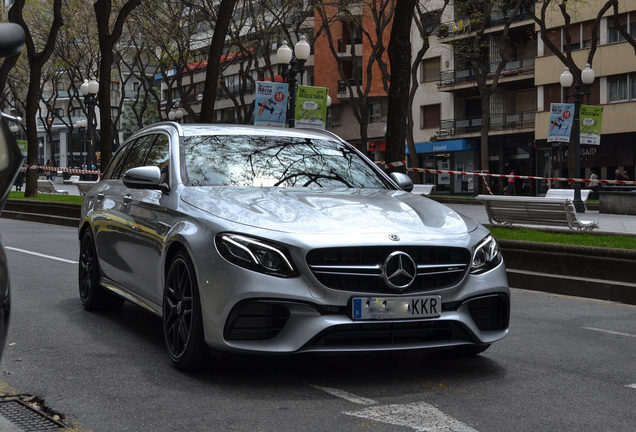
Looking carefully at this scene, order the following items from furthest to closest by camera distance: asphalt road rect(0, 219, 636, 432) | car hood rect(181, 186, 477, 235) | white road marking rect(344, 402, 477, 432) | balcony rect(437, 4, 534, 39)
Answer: balcony rect(437, 4, 534, 39) < car hood rect(181, 186, 477, 235) < asphalt road rect(0, 219, 636, 432) < white road marking rect(344, 402, 477, 432)

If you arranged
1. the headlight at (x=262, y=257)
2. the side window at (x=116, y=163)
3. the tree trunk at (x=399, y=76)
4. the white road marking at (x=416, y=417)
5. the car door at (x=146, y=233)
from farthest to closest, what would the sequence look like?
1. the tree trunk at (x=399, y=76)
2. the side window at (x=116, y=163)
3. the car door at (x=146, y=233)
4. the headlight at (x=262, y=257)
5. the white road marking at (x=416, y=417)

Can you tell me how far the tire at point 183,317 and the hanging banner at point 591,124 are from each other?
923 inches

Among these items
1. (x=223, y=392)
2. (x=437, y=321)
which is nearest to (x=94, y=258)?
(x=223, y=392)

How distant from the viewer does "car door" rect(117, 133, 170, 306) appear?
19.9 feet

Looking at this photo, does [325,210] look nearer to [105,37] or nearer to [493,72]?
[105,37]

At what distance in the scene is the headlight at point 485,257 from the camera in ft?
17.9

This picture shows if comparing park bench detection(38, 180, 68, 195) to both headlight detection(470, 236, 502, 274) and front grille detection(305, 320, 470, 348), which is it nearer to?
headlight detection(470, 236, 502, 274)

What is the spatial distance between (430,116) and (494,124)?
640 centimetres

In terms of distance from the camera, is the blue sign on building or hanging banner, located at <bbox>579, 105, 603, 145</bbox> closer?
hanging banner, located at <bbox>579, 105, 603, 145</bbox>

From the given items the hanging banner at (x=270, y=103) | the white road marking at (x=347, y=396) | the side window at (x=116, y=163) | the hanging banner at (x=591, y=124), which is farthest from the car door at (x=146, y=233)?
the hanging banner at (x=591, y=124)

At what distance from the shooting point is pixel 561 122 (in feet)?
88.5

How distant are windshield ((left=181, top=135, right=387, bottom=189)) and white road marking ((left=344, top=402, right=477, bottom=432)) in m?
1.97

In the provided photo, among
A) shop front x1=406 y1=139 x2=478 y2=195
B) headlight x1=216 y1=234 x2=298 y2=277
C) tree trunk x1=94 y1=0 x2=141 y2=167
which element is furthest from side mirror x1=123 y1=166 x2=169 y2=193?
shop front x1=406 y1=139 x2=478 y2=195

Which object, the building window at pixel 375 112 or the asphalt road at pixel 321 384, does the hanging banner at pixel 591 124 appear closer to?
the asphalt road at pixel 321 384
